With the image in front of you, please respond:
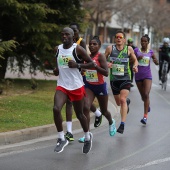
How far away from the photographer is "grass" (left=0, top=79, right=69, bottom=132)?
34.6ft

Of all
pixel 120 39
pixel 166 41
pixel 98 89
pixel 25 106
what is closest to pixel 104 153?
pixel 98 89

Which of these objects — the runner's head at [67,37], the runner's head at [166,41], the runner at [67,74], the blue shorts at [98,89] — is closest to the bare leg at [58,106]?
the runner at [67,74]

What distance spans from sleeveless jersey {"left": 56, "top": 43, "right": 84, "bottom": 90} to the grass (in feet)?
5.78

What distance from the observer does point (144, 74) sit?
12375mm

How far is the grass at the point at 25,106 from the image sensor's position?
10547 mm

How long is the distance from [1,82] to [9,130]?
20.8 feet

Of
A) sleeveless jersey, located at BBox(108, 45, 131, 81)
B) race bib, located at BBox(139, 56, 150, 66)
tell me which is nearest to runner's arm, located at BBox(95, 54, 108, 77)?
sleeveless jersey, located at BBox(108, 45, 131, 81)

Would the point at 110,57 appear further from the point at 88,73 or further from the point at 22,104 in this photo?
the point at 22,104

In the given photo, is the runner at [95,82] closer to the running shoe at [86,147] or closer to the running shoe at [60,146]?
the running shoe at [86,147]

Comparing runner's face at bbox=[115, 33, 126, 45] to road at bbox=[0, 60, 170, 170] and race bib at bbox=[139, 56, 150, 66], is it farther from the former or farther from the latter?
race bib at bbox=[139, 56, 150, 66]

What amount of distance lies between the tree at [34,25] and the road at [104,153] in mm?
5520

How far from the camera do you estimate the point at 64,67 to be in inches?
332

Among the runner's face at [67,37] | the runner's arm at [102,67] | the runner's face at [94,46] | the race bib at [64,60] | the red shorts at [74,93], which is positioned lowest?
the red shorts at [74,93]

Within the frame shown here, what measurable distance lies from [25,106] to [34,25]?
166 inches
